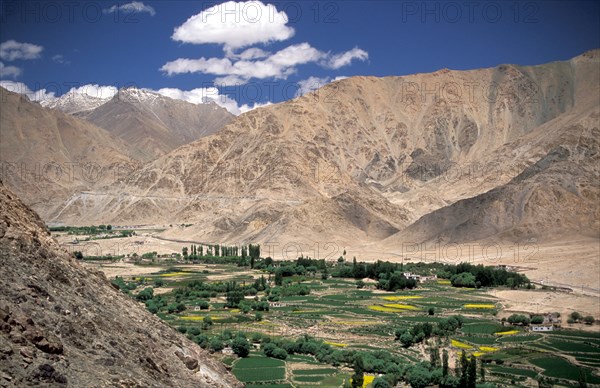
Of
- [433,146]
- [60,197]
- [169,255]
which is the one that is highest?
[433,146]

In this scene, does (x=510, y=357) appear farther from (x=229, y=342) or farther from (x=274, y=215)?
(x=274, y=215)

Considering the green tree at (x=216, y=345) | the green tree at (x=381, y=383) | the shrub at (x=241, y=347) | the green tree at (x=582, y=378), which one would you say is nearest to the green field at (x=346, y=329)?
the green tree at (x=216, y=345)

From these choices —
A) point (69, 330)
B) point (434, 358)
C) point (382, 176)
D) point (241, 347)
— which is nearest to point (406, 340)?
point (434, 358)

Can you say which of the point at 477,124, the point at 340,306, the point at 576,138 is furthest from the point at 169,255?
the point at 477,124

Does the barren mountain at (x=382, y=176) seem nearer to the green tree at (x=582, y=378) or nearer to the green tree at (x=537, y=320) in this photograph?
the green tree at (x=537, y=320)

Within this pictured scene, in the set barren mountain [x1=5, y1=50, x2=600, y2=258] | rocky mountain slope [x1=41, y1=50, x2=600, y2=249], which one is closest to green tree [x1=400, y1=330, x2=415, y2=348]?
barren mountain [x1=5, y1=50, x2=600, y2=258]

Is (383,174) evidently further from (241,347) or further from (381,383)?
(381,383)

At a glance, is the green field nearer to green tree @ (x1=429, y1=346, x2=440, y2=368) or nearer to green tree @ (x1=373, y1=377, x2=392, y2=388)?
green tree @ (x1=429, y1=346, x2=440, y2=368)
